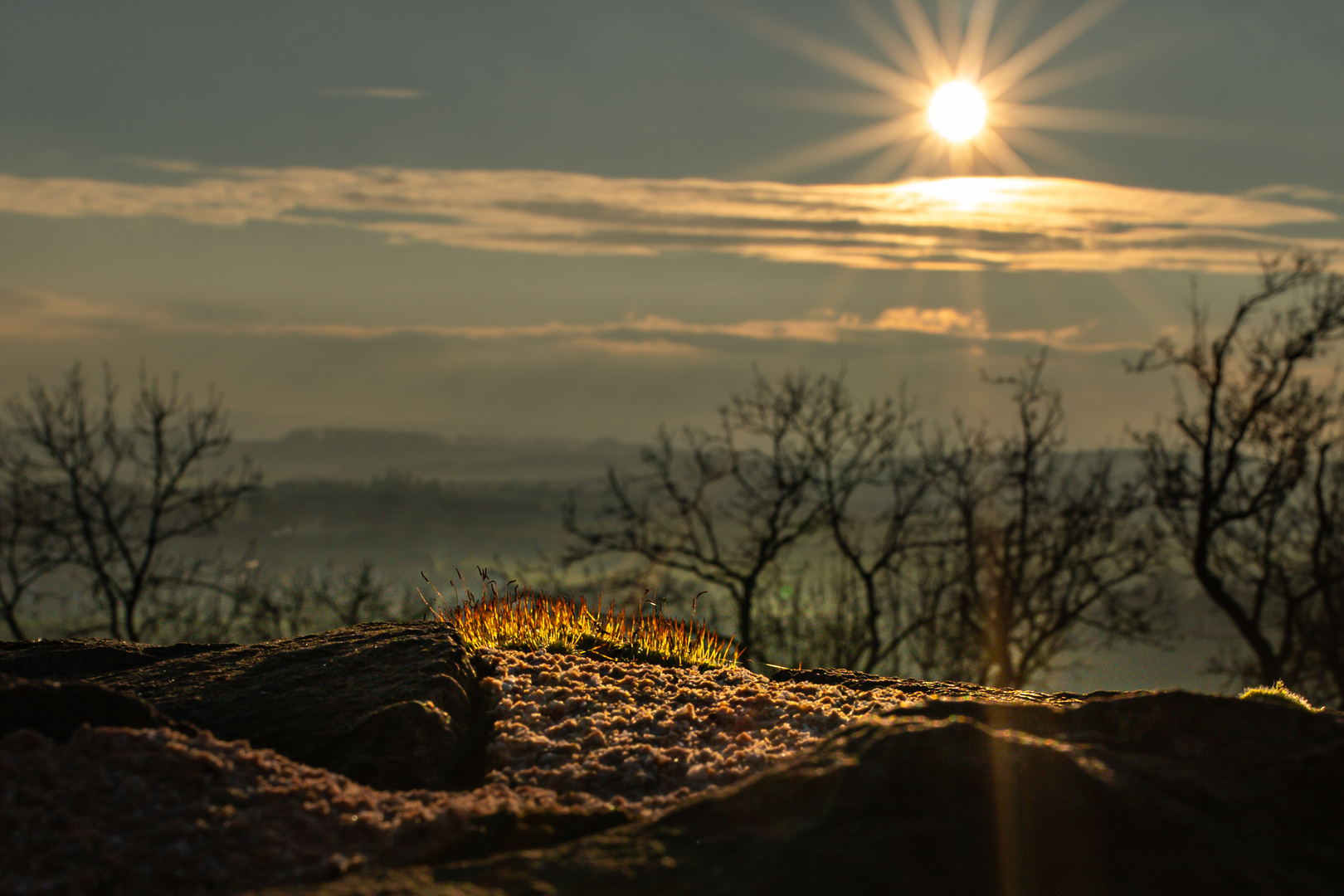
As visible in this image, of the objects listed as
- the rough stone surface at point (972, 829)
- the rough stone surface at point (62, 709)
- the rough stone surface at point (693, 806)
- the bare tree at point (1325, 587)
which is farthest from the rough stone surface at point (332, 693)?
the bare tree at point (1325, 587)

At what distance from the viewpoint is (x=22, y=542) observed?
28.6m

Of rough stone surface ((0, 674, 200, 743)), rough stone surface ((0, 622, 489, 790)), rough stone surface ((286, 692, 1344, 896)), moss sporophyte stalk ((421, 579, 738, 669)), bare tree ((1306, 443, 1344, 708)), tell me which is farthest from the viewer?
bare tree ((1306, 443, 1344, 708))

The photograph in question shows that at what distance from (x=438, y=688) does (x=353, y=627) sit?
7.98ft

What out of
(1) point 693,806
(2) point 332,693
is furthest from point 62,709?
(1) point 693,806

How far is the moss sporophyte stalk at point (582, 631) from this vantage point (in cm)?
670

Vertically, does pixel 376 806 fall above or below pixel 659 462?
below

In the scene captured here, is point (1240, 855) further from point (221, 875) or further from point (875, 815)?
point (221, 875)

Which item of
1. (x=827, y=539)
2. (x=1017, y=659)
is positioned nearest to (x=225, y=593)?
(x=827, y=539)

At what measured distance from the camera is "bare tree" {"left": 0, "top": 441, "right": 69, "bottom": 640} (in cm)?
2753

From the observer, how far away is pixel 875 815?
9.84ft

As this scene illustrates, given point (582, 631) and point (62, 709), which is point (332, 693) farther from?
point (582, 631)

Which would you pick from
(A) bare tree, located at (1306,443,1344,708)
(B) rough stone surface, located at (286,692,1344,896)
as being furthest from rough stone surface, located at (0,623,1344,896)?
(A) bare tree, located at (1306,443,1344,708)

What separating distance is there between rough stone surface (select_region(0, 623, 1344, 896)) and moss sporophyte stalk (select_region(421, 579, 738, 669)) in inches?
70.5

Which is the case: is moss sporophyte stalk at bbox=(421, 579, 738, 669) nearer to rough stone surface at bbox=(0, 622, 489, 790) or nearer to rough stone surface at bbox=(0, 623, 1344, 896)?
rough stone surface at bbox=(0, 622, 489, 790)
